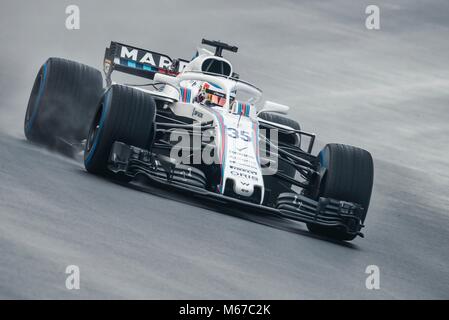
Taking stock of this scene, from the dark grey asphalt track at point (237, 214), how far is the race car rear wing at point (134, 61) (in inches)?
76.8

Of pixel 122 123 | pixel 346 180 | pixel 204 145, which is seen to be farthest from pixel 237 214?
pixel 122 123

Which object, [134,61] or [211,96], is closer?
[211,96]

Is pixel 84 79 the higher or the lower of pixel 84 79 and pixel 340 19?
the higher

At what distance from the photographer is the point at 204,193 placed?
476 inches

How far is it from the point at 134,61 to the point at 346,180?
225 inches

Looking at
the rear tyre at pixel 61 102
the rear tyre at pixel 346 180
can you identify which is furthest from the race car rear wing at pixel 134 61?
the rear tyre at pixel 346 180

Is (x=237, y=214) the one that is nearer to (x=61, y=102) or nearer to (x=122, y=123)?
(x=122, y=123)

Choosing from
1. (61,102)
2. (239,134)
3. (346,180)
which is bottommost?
(346,180)

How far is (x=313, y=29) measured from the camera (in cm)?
4556

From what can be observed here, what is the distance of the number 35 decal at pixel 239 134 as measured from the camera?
Result: 42.8 ft

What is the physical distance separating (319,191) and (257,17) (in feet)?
118

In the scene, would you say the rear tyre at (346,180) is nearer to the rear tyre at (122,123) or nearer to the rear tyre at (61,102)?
the rear tyre at (122,123)
